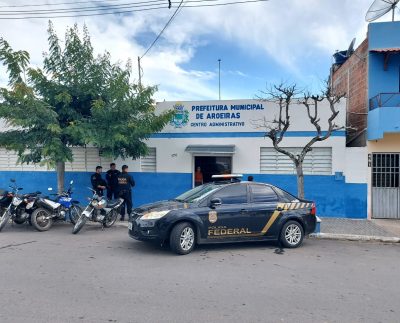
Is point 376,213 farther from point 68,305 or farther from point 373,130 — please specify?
point 68,305

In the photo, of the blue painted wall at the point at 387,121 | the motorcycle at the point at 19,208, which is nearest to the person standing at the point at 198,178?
the motorcycle at the point at 19,208

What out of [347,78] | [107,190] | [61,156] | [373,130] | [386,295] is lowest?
[386,295]

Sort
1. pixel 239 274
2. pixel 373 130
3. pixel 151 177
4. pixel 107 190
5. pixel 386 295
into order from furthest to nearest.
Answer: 1. pixel 151 177
2. pixel 107 190
3. pixel 373 130
4. pixel 239 274
5. pixel 386 295

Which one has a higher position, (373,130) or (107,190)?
(373,130)

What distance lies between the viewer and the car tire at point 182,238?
759cm

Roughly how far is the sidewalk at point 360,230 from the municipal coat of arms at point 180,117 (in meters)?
5.82

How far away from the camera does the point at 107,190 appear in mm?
13164

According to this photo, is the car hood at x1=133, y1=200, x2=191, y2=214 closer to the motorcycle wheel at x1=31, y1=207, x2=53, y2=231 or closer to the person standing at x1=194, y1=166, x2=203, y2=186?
the motorcycle wheel at x1=31, y1=207, x2=53, y2=231

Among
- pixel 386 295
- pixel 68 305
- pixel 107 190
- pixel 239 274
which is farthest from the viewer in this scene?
pixel 107 190

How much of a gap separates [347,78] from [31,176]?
509 inches

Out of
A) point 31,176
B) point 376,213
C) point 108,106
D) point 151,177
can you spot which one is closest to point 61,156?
point 108,106

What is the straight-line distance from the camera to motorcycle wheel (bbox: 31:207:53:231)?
33.1ft

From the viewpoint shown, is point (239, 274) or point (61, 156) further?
point (61, 156)

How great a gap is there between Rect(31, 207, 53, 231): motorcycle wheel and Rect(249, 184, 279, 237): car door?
5.52 metres
